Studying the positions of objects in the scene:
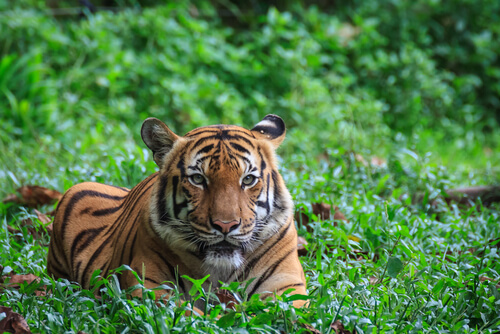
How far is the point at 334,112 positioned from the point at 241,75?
61.7 inches

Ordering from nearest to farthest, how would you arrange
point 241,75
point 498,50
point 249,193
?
point 249,193 < point 241,75 < point 498,50

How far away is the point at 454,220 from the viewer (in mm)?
4016

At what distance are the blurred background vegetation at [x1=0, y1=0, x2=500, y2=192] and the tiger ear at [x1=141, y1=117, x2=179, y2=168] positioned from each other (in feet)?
8.25

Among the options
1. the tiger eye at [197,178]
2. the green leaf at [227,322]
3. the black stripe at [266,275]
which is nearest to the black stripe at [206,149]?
the tiger eye at [197,178]

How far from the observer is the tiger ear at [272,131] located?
3.02 metres

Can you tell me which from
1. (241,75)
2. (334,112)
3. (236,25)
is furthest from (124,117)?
(236,25)

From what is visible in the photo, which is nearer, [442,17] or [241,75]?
[241,75]

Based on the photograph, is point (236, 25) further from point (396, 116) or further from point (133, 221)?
point (133, 221)

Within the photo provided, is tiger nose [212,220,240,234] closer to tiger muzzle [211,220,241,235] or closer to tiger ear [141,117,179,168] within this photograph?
tiger muzzle [211,220,241,235]

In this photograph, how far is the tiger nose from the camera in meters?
2.54

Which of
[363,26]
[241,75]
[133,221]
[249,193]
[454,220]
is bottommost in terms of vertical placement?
[454,220]

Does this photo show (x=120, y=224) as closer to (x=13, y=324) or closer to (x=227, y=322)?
(x=13, y=324)

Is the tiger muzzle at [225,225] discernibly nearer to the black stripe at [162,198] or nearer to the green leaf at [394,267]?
the black stripe at [162,198]

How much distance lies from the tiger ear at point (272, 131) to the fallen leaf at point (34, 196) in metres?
1.96
